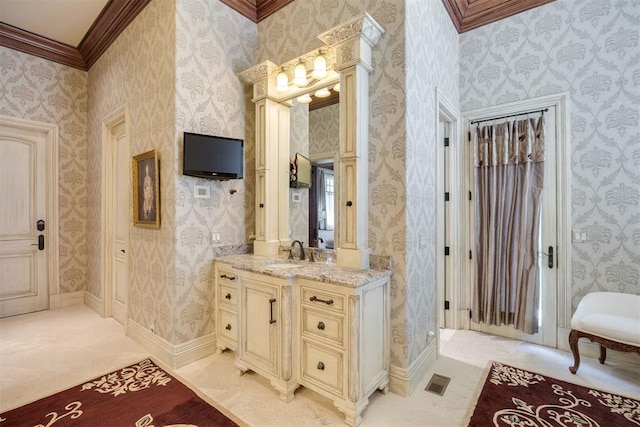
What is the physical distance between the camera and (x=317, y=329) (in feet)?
6.63

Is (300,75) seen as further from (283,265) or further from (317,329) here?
(317,329)

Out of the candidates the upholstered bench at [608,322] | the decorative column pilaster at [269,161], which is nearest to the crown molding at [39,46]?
the decorative column pilaster at [269,161]

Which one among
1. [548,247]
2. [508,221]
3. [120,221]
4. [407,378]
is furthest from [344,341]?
[120,221]

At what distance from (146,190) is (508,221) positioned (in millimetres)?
3497

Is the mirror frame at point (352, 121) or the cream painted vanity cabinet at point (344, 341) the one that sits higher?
the mirror frame at point (352, 121)

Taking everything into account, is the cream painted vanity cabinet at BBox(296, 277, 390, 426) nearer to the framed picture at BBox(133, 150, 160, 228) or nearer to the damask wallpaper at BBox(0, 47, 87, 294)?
the framed picture at BBox(133, 150, 160, 228)

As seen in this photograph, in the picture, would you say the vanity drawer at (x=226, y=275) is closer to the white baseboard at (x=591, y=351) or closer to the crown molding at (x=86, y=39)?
the crown molding at (x=86, y=39)

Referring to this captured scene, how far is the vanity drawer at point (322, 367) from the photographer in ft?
6.29

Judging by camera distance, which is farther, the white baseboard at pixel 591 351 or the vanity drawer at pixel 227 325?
the vanity drawer at pixel 227 325

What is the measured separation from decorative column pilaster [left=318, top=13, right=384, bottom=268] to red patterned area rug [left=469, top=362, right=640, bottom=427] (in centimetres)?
121

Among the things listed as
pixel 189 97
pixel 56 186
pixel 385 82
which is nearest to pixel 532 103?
pixel 385 82

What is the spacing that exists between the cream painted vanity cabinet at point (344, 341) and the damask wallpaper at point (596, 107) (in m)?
2.02

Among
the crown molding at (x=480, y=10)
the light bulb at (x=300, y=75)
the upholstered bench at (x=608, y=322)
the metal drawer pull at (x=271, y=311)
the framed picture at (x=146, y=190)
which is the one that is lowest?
the upholstered bench at (x=608, y=322)

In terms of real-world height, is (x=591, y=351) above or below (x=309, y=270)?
below
